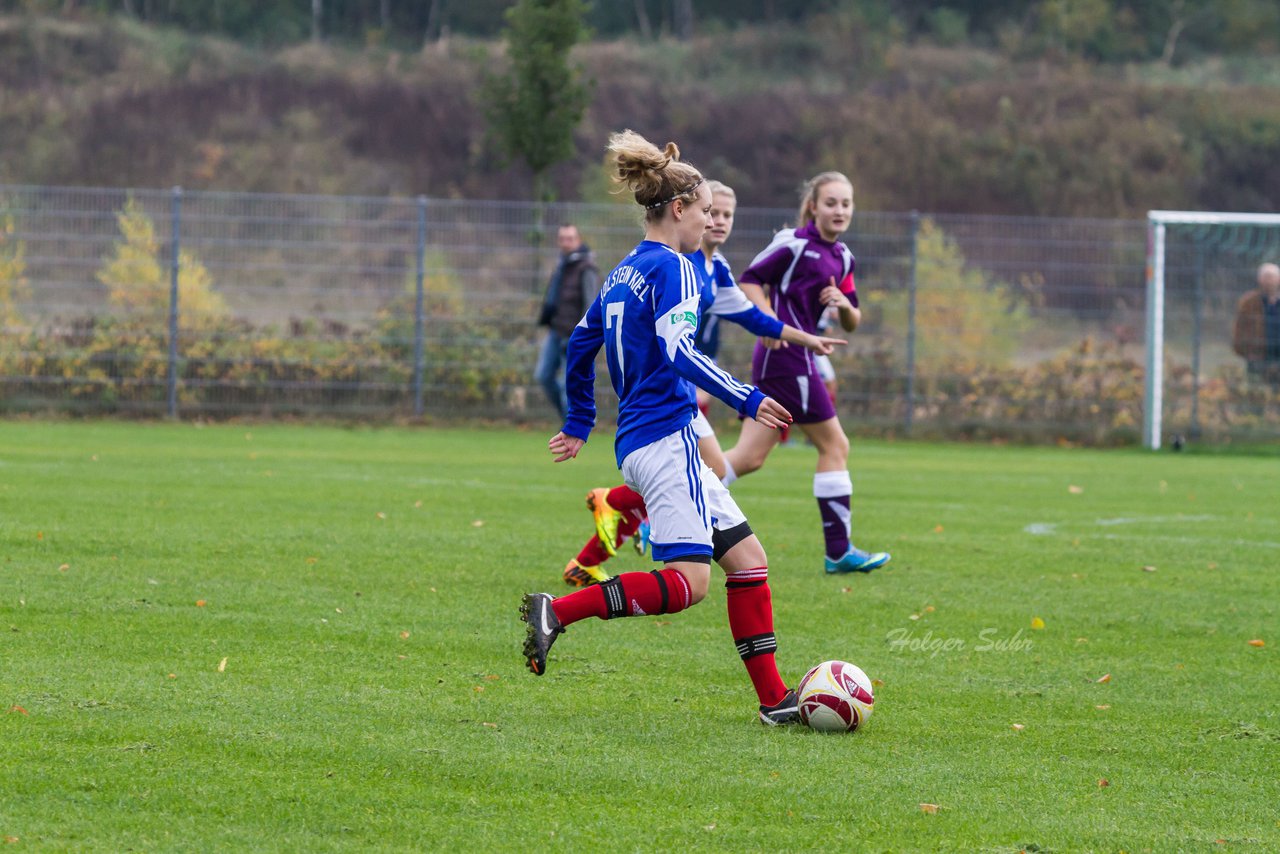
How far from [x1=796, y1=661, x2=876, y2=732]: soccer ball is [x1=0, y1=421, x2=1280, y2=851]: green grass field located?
0.08 meters

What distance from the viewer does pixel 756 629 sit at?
5.27 m

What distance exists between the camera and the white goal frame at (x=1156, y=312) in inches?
735

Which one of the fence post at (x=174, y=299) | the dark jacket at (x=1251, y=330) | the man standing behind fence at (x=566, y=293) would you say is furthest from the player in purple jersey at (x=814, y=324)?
the dark jacket at (x=1251, y=330)

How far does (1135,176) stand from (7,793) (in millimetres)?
45909

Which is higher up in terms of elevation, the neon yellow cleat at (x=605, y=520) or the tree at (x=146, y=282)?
the tree at (x=146, y=282)

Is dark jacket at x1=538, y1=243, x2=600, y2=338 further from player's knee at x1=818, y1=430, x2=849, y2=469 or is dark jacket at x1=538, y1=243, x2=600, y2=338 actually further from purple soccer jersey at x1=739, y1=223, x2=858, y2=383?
player's knee at x1=818, y1=430, x2=849, y2=469

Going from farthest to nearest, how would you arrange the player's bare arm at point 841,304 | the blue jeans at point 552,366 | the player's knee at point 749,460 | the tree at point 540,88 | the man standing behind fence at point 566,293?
the tree at point 540,88 → the blue jeans at point 552,366 → the man standing behind fence at point 566,293 → the player's knee at point 749,460 → the player's bare arm at point 841,304

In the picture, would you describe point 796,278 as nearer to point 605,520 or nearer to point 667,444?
point 605,520

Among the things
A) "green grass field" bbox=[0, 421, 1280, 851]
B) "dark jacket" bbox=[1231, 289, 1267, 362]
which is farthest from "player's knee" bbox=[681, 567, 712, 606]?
"dark jacket" bbox=[1231, 289, 1267, 362]

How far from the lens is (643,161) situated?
16.9ft

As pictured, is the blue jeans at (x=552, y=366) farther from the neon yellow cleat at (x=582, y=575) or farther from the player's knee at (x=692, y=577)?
the player's knee at (x=692, y=577)

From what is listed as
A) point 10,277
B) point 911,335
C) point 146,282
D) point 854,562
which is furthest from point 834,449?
point 10,277

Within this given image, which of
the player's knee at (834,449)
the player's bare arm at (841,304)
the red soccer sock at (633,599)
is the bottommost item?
the red soccer sock at (633,599)

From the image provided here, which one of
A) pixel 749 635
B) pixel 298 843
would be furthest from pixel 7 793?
pixel 749 635
